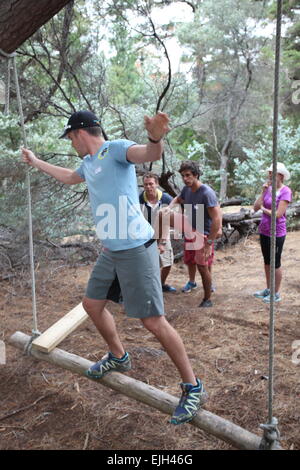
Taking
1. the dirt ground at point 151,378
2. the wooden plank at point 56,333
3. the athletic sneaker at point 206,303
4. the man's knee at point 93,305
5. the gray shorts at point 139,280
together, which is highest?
the gray shorts at point 139,280

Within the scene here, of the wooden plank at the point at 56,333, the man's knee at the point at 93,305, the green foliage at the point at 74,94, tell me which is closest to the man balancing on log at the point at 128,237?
the man's knee at the point at 93,305

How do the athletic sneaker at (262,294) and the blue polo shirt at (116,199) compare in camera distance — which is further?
the athletic sneaker at (262,294)

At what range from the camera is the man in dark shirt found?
4293mm

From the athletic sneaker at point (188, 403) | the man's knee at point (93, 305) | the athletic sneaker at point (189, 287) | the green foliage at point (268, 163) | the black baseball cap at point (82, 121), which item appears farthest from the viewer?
the green foliage at point (268, 163)

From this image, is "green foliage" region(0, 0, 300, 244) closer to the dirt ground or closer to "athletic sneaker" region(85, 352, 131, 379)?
the dirt ground

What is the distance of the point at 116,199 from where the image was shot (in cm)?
222

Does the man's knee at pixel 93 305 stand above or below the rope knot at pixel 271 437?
above

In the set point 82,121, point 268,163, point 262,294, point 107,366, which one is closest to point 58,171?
point 82,121

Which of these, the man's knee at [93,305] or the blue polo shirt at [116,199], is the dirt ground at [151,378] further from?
the blue polo shirt at [116,199]

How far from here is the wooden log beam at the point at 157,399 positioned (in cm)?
201

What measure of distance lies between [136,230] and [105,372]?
1028mm

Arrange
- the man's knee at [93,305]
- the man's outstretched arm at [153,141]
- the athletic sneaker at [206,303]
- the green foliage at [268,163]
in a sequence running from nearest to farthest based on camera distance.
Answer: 1. the man's outstretched arm at [153,141]
2. the man's knee at [93,305]
3. the athletic sneaker at [206,303]
4. the green foliage at [268,163]

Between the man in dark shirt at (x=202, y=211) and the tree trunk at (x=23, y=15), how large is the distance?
7.84 feet

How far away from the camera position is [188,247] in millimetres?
4930
